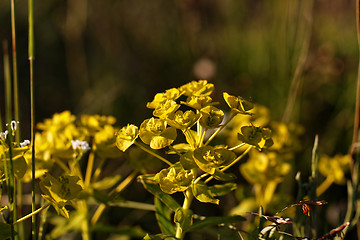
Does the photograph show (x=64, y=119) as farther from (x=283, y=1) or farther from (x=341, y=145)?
(x=283, y=1)

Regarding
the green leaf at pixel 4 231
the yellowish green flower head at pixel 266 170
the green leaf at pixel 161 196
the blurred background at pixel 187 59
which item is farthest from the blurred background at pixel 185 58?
the green leaf at pixel 4 231

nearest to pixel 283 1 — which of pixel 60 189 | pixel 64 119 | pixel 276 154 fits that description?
pixel 276 154

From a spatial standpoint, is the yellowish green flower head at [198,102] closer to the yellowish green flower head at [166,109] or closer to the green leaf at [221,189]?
the yellowish green flower head at [166,109]

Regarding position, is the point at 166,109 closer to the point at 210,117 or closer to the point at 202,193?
the point at 210,117

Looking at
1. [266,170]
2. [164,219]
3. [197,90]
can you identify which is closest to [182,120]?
[197,90]

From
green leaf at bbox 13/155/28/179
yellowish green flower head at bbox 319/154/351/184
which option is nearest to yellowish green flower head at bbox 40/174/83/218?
green leaf at bbox 13/155/28/179

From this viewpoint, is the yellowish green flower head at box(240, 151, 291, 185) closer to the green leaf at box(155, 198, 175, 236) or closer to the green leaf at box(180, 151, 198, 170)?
the green leaf at box(155, 198, 175, 236)
